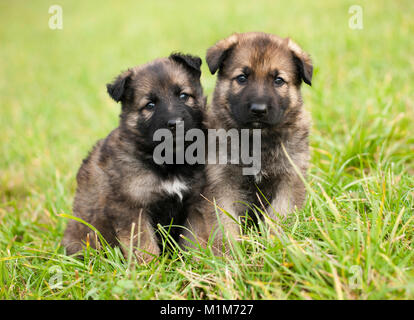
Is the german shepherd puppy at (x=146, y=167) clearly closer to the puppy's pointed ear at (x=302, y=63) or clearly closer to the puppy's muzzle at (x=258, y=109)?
the puppy's muzzle at (x=258, y=109)

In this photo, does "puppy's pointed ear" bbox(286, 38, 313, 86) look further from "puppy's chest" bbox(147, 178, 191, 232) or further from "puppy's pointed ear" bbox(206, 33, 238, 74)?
"puppy's chest" bbox(147, 178, 191, 232)

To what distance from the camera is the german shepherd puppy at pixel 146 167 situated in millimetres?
3080

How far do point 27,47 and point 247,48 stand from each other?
13367mm

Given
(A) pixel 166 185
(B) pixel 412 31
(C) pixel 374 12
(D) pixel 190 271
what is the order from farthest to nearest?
1. (C) pixel 374 12
2. (B) pixel 412 31
3. (A) pixel 166 185
4. (D) pixel 190 271

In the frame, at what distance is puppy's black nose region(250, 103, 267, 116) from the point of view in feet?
9.37

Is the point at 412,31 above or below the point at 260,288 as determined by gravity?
above

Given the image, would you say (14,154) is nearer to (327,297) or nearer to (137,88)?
(137,88)

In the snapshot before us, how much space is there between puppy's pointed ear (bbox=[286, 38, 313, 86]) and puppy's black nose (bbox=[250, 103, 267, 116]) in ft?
1.75

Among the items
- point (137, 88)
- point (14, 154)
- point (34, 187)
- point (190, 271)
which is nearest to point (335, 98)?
point (137, 88)

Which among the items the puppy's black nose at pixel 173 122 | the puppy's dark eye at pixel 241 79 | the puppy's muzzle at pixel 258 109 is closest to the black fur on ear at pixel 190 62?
the puppy's dark eye at pixel 241 79

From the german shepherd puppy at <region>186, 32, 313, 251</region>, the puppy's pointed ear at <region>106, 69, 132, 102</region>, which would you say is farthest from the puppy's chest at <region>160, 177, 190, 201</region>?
the puppy's pointed ear at <region>106, 69, 132, 102</region>

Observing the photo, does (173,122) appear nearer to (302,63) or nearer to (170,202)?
(170,202)

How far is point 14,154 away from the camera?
20.0 feet
